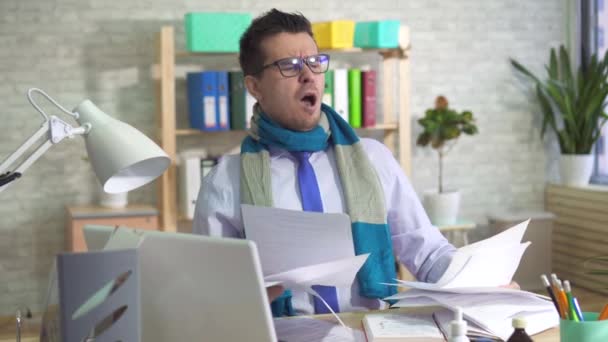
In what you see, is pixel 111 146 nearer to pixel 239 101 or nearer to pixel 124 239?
pixel 124 239

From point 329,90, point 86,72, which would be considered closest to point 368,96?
point 329,90

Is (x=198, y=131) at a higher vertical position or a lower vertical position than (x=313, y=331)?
higher

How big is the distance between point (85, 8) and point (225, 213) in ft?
9.39

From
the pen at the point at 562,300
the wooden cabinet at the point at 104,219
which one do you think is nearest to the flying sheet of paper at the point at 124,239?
the pen at the point at 562,300

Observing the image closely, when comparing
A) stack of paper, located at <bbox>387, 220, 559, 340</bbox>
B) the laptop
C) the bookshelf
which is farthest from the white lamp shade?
the bookshelf

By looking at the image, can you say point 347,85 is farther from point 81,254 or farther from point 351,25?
point 81,254

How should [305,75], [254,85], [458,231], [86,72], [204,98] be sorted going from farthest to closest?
[458,231] < [86,72] < [204,98] < [254,85] < [305,75]

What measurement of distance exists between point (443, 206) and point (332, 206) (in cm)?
275

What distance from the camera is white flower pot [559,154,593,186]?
16.9 feet

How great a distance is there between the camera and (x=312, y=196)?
7.12 feet

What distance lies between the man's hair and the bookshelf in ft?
7.35

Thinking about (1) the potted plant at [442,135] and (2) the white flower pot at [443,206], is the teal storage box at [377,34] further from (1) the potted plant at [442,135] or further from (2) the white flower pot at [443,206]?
(2) the white flower pot at [443,206]

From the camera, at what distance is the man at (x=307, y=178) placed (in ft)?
7.06

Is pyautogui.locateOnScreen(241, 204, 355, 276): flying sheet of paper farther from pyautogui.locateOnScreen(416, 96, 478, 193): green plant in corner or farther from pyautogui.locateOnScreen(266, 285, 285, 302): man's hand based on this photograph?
pyautogui.locateOnScreen(416, 96, 478, 193): green plant in corner
